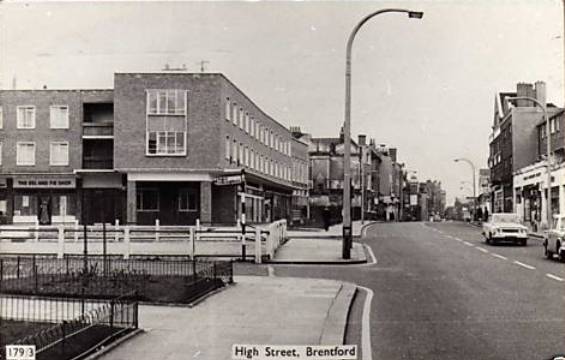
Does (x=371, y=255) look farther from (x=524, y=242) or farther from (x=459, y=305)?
(x=459, y=305)

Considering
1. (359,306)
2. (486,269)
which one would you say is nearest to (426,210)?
(486,269)

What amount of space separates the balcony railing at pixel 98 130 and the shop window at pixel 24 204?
491cm

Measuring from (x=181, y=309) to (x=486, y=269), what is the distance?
8.88m

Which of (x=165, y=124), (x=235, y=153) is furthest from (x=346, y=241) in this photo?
(x=235, y=153)

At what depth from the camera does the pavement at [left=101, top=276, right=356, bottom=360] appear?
734 cm

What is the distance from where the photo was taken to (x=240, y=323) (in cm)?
891

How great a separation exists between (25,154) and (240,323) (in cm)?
437

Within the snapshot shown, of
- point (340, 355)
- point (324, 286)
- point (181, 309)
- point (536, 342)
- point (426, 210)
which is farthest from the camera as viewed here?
point (426, 210)

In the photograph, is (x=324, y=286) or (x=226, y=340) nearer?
(x=226, y=340)

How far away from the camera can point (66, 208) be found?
13984 millimetres

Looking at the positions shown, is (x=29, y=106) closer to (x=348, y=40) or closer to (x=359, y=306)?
(x=348, y=40)

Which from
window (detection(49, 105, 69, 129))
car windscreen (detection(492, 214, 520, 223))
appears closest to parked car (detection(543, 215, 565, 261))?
car windscreen (detection(492, 214, 520, 223))

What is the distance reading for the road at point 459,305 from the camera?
7.60m

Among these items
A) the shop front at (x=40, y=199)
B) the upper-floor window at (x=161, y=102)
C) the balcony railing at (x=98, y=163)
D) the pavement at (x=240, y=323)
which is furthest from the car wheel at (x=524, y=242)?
the shop front at (x=40, y=199)
